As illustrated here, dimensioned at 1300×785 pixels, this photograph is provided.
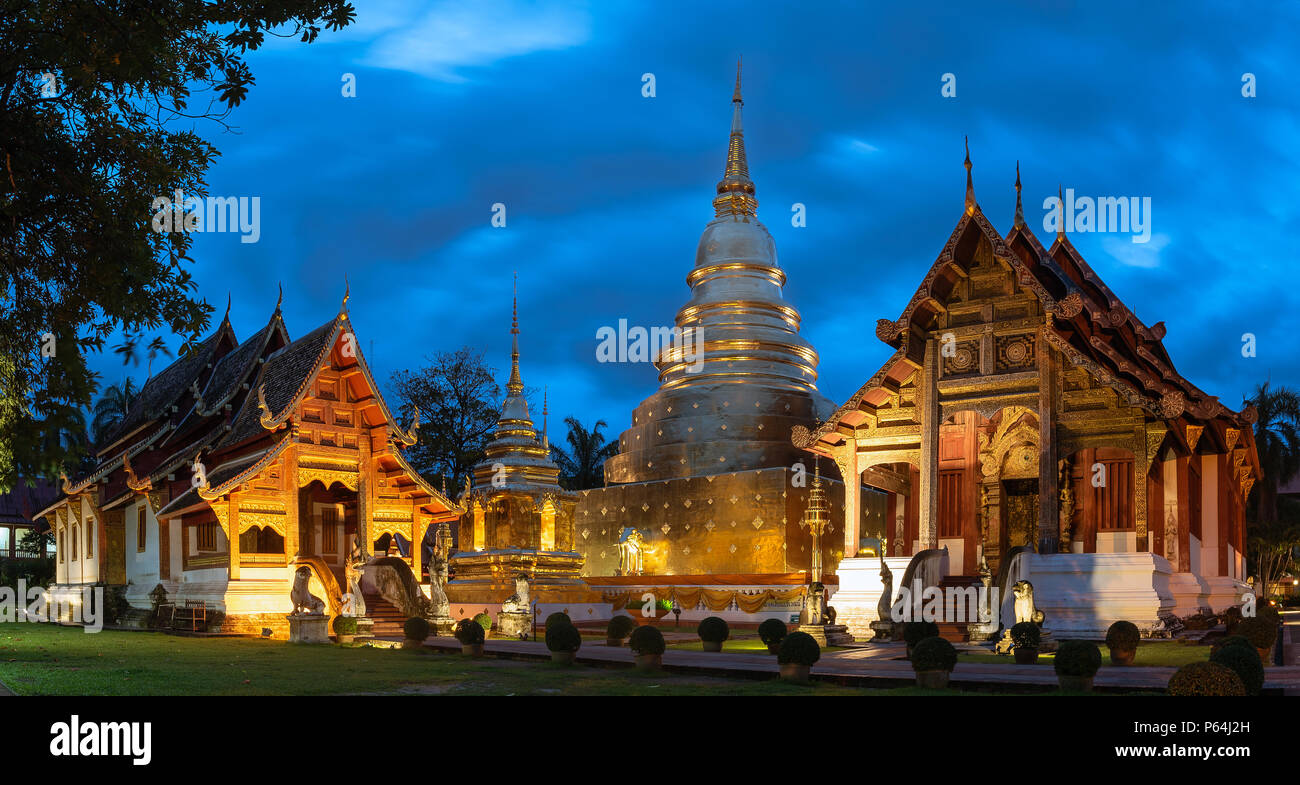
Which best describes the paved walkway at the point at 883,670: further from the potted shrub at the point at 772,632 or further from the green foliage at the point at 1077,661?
the potted shrub at the point at 772,632

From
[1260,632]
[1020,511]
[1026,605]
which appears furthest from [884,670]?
[1020,511]

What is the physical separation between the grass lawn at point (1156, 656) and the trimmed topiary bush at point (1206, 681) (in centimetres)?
629

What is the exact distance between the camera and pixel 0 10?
10.8 meters

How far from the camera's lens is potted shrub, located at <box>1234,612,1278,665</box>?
54.0 ft

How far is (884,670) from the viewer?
47.4 feet

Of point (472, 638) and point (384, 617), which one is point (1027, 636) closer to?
point (472, 638)

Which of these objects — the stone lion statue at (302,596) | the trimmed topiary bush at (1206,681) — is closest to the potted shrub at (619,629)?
the stone lion statue at (302,596)

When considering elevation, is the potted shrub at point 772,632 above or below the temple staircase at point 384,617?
above

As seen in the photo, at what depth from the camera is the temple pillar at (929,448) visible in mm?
23234
